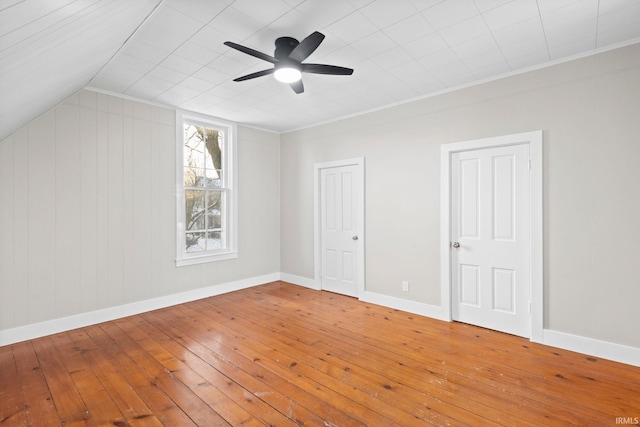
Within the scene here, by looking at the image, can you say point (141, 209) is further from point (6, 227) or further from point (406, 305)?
point (406, 305)

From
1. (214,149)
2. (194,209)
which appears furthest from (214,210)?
(214,149)

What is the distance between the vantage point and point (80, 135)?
140 inches

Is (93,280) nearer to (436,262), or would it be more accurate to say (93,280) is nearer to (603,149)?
(436,262)

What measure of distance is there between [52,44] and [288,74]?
1.59m

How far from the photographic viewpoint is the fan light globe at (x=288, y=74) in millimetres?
2629

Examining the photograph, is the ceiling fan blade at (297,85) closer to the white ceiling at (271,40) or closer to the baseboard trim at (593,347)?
the white ceiling at (271,40)

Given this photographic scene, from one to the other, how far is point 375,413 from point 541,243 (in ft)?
7.85

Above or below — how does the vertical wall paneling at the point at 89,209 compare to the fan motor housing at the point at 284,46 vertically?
below

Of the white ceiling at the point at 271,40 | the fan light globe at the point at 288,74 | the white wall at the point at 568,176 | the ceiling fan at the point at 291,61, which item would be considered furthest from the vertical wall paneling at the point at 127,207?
the white wall at the point at 568,176

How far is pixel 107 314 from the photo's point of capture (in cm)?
375

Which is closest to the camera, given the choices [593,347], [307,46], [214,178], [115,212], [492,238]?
[307,46]

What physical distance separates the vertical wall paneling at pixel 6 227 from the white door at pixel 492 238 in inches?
191

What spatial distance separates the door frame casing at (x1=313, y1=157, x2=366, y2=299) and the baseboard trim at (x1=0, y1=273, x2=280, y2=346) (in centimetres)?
127

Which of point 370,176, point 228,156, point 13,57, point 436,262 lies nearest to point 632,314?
point 436,262
